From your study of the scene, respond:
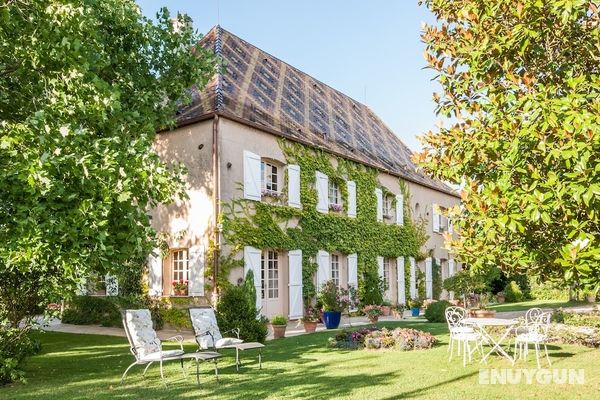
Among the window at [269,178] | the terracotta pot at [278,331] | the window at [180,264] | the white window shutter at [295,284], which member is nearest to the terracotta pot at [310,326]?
the white window shutter at [295,284]

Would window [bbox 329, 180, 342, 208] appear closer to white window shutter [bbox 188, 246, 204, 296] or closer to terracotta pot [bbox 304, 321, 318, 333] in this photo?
terracotta pot [bbox 304, 321, 318, 333]

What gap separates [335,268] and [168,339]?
32.2ft

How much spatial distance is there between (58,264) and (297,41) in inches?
264

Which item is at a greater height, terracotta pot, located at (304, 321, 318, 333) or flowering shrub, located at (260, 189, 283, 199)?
flowering shrub, located at (260, 189, 283, 199)

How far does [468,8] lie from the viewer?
4750mm

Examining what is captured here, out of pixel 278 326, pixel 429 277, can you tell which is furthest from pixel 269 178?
pixel 429 277

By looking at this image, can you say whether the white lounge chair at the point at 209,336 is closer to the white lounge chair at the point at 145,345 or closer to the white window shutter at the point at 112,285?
the white lounge chair at the point at 145,345

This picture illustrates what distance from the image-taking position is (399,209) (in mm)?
20766

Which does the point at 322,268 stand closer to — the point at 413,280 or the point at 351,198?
the point at 351,198

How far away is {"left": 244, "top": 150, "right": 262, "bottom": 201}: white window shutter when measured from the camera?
13578 millimetres

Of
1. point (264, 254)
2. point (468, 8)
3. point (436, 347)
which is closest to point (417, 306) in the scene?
point (264, 254)

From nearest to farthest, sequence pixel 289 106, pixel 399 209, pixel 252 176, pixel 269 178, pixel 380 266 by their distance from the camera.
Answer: pixel 252 176 → pixel 269 178 → pixel 289 106 → pixel 380 266 → pixel 399 209

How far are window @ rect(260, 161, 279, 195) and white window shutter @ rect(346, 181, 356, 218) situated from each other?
3.25 m

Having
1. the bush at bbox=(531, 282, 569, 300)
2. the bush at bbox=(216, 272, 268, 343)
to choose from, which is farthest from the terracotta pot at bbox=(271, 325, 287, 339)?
the bush at bbox=(531, 282, 569, 300)
